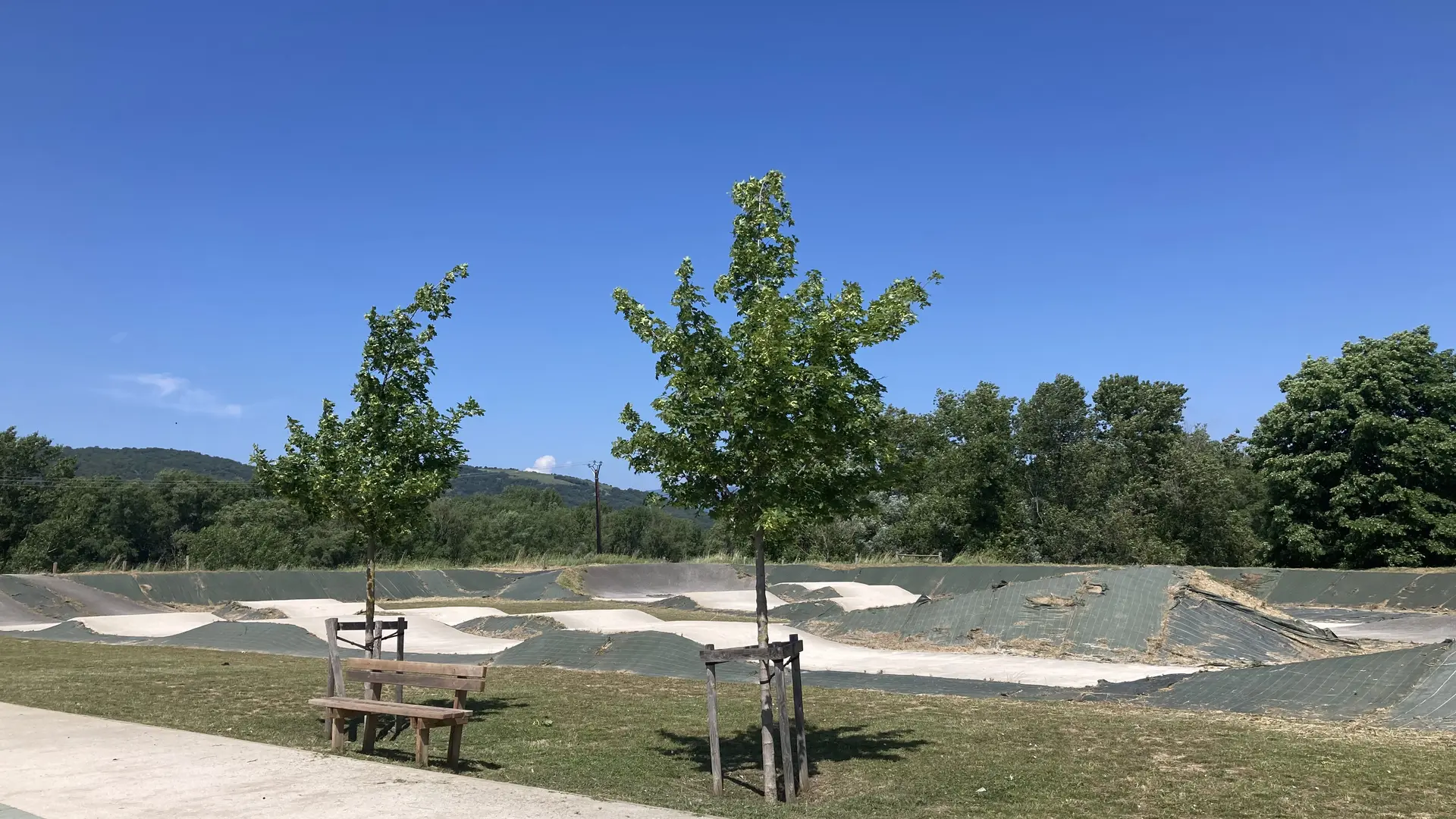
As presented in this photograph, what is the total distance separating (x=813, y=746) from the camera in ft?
31.5

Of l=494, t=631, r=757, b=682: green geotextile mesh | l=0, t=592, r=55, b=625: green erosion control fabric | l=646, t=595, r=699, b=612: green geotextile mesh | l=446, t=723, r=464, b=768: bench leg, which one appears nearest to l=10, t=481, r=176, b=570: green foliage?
l=0, t=592, r=55, b=625: green erosion control fabric

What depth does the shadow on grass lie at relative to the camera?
884 centimetres

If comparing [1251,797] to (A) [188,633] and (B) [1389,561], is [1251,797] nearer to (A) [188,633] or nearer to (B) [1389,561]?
(A) [188,633]

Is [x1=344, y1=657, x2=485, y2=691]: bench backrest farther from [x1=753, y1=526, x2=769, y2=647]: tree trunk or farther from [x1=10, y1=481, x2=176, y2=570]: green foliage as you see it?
[x1=10, y1=481, x2=176, y2=570]: green foliage

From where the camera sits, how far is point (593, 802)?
21.8ft

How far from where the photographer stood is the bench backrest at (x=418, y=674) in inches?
323

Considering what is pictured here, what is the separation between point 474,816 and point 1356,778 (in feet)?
22.1

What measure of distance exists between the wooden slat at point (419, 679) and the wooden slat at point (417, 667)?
1.2 inches

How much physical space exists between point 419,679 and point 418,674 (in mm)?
68

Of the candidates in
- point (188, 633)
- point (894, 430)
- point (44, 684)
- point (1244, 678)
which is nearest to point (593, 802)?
point (1244, 678)

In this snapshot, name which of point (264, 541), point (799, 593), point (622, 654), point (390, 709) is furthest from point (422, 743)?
point (264, 541)

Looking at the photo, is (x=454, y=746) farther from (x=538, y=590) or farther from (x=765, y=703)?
(x=538, y=590)

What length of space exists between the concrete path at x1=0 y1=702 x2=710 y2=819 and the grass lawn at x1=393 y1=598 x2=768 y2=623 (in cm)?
1887

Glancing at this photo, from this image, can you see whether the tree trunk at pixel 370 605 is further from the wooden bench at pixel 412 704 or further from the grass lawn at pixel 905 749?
the grass lawn at pixel 905 749
